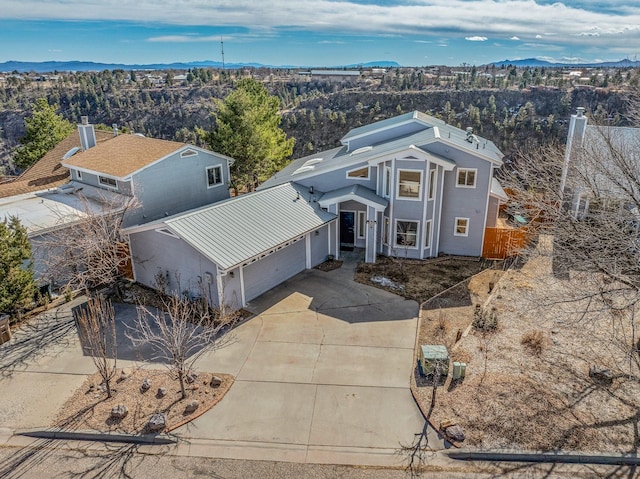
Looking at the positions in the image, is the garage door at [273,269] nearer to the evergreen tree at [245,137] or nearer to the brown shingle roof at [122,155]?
the brown shingle roof at [122,155]

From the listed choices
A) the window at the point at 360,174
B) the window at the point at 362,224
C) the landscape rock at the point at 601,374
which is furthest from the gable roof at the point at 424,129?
the landscape rock at the point at 601,374

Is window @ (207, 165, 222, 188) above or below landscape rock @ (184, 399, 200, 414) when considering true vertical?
above

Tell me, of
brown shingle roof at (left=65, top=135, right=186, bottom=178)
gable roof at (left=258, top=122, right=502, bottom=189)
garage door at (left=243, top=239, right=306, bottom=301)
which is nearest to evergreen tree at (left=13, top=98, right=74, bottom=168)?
brown shingle roof at (left=65, top=135, right=186, bottom=178)

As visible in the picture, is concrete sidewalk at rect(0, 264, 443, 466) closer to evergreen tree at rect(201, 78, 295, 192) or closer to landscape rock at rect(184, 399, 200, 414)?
landscape rock at rect(184, 399, 200, 414)

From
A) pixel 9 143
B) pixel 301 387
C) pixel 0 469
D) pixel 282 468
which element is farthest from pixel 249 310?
pixel 9 143

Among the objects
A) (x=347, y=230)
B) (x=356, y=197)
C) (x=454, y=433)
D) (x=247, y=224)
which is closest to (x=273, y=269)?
(x=247, y=224)

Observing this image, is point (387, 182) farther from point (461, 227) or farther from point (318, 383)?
point (318, 383)
